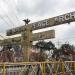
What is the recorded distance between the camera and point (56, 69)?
14.9 m

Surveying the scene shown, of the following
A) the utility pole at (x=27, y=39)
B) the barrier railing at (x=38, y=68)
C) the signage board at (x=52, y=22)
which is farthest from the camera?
the utility pole at (x=27, y=39)

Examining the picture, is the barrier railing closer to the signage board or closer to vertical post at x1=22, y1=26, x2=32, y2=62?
the signage board

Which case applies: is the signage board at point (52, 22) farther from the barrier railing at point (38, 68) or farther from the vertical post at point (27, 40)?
the barrier railing at point (38, 68)

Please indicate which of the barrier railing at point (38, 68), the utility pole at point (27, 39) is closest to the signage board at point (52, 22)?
the utility pole at point (27, 39)

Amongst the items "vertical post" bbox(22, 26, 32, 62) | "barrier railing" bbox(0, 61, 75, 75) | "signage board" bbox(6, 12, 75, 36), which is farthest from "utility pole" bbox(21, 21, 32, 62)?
"barrier railing" bbox(0, 61, 75, 75)

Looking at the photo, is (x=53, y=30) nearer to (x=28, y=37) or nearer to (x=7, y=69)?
(x=28, y=37)

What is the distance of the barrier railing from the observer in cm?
1138

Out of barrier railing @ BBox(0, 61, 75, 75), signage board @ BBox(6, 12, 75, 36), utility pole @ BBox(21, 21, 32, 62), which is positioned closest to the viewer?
barrier railing @ BBox(0, 61, 75, 75)

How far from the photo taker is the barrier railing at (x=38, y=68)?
1138 centimetres

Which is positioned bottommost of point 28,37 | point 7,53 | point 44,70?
point 44,70

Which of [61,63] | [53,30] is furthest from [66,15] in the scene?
[61,63]

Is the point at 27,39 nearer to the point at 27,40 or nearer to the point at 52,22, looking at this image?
the point at 27,40

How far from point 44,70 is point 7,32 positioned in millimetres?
20308

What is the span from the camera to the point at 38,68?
13117 mm
